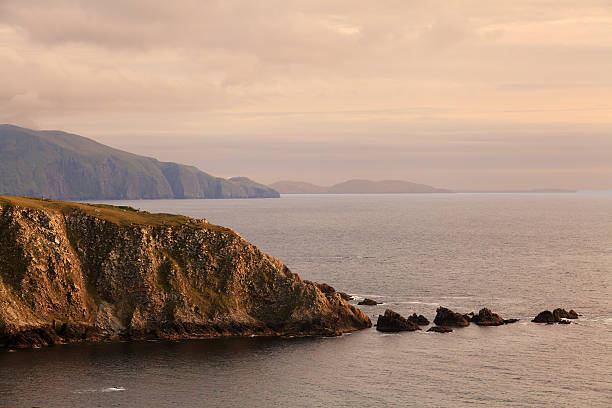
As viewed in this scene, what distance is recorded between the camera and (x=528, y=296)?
5655 inches

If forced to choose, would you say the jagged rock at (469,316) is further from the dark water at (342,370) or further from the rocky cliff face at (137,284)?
the rocky cliff face at (137,284)

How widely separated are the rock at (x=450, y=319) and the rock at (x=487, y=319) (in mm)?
2342

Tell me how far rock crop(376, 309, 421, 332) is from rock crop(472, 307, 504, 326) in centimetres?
1237

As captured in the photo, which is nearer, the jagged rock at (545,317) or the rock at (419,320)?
the rock at (419,320)

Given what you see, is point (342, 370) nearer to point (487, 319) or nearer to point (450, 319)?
point (450, 319)

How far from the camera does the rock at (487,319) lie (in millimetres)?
116688

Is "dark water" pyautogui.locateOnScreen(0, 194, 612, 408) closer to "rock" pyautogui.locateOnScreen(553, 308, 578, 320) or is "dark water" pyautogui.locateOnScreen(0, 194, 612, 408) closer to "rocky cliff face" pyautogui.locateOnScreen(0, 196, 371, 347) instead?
"rock" pyautogui.locateOnScreen(553, 308, 578, 320)

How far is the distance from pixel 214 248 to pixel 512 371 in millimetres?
56143

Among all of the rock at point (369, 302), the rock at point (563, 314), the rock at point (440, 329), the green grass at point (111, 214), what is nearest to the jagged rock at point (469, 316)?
the rock at point (440, 329)

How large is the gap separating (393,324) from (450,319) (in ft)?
39.4

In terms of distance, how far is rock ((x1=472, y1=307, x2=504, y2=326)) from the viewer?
116688mm

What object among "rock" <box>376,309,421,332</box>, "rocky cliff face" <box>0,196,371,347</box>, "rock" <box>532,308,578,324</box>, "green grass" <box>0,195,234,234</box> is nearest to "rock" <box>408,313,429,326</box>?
"rock" <box>376,309,421,332</box>

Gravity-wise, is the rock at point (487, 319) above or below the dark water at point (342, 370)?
above

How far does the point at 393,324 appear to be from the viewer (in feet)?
373
